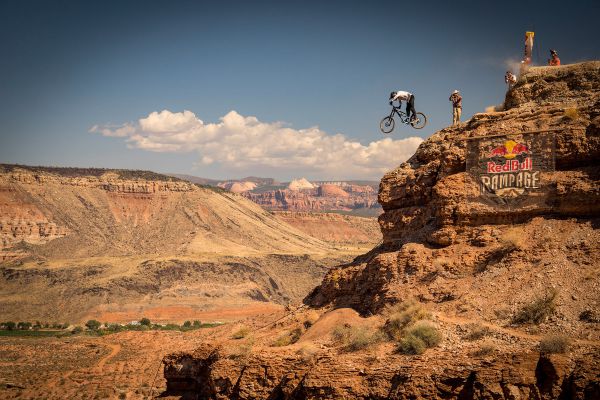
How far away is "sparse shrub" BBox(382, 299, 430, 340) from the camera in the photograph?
647 inches

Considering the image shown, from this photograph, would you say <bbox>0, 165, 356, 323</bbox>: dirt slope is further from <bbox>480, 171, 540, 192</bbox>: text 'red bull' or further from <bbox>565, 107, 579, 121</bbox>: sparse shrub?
<bbox>565, 107, 579, 121</bbox>: sparse shrub

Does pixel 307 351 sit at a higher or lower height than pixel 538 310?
lower

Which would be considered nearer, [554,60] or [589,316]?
[589,316]

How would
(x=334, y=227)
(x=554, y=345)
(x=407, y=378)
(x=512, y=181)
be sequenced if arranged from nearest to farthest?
(x=554, y=345), (x=407, y=378), (x=512, y=181), (x=334, y=227)

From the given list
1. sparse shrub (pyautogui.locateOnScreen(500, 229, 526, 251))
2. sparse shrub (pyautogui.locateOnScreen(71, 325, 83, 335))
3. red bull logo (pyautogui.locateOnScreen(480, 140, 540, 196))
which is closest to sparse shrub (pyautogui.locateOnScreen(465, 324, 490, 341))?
sparse shrub (pyautogui.locateOnScreen(500, 229, 526, 251))

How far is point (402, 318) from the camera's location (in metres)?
16.7

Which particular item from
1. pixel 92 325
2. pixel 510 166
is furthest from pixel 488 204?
pixel 92 325

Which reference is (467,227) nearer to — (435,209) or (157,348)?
(435,209)

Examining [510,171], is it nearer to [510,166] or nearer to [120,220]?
[510,166]

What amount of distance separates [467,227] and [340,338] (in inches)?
193

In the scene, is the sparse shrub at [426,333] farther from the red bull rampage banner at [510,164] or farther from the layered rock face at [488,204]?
the red bull rampage banner at [510,164]

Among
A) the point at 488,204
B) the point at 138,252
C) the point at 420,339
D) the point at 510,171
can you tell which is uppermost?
the point at 510,171

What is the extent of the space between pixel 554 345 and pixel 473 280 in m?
4.32

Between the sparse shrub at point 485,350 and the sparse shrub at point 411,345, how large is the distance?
1.31 meters
